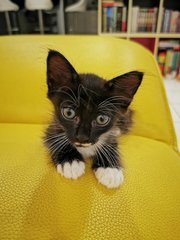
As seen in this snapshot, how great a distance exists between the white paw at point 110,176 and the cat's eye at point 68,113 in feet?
0.59

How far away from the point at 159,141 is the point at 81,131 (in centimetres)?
44

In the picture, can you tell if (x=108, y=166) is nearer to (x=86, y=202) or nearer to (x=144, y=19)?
(x=86, y=202)

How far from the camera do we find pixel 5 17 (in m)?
3.04

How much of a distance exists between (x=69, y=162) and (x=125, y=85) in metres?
0.28

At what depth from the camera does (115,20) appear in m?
2.72

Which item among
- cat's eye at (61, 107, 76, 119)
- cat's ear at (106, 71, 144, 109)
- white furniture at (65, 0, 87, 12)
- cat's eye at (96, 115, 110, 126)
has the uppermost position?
white furniture at (65, 0, 87, 12)

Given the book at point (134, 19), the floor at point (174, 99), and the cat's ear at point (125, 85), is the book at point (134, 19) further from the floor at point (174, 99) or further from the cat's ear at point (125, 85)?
the cat's ear at point (125, 85)

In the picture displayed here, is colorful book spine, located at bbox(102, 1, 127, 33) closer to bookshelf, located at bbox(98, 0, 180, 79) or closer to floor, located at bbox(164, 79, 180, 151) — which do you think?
bookshelf, located at bbox(98, 0, 180, 79)

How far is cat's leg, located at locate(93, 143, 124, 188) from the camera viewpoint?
0.63m

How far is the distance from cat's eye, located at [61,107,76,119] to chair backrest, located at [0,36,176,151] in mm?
334

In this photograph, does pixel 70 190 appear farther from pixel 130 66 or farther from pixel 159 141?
pixel 130 66

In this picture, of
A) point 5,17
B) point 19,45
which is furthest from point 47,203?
point 5,17

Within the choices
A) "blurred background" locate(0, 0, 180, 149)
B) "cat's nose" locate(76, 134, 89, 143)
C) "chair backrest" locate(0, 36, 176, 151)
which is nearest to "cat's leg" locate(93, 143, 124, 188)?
"cat's nose" locate(76, 134, 89, 143)

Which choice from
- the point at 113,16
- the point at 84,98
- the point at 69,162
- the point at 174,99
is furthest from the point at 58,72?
the point at 113,16
